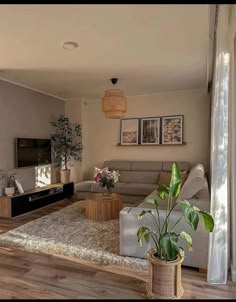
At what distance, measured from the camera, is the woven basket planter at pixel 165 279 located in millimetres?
1957

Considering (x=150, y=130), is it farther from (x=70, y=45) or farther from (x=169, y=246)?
(x=169, y=246)

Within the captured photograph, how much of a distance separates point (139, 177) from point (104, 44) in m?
3.39

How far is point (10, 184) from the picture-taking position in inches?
180

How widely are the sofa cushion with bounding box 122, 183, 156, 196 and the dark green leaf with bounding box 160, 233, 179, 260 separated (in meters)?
2.96

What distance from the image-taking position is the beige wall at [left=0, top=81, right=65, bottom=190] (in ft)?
14.9

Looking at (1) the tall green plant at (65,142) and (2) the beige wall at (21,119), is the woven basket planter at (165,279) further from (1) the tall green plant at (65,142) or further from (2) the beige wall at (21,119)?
(1) the tall green plant at (65,142)

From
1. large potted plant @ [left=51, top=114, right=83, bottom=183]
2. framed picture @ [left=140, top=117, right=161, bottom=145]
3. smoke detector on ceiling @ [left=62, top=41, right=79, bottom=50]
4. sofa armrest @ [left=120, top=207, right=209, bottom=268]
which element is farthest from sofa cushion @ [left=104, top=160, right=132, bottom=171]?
smoke detector on ceiling @ [left=62, top=41, right=79, bottom=50]

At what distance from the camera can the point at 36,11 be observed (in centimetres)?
220

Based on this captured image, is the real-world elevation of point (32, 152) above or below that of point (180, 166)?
above

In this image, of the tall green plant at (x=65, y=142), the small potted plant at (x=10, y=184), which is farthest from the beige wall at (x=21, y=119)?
the tall green plant at (x=65, y=142)

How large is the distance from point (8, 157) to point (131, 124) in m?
3.04

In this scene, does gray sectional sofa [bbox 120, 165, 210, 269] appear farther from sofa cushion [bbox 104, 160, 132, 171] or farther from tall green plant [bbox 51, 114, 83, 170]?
tall green plant [bbox 51, 114, 83, 170]

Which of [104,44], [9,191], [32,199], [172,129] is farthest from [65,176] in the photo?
[104,44]

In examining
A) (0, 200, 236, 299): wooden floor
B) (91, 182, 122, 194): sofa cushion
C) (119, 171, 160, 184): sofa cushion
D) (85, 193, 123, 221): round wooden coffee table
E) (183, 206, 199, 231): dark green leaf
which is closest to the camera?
(183, 206, 199, 231): dark green leaf
